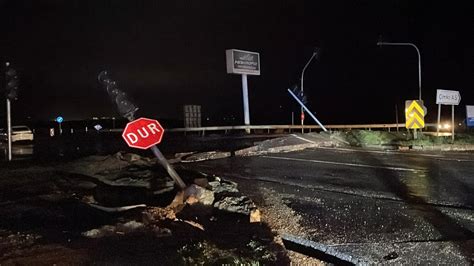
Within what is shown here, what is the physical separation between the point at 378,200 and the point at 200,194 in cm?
337

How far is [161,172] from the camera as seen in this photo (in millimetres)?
11109

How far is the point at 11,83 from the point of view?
16250mm

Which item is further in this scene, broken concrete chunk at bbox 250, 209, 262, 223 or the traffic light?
the traffic light

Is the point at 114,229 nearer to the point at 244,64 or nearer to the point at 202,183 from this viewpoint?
the point at 202,183

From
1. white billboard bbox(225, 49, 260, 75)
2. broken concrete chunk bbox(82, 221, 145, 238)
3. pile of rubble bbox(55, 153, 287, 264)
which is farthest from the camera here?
white billboard bbox(225, 49, 260, 75)

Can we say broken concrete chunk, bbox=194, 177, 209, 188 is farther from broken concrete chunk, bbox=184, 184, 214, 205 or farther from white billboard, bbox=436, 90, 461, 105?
white billboard, bbox=436, 90, 461, 105

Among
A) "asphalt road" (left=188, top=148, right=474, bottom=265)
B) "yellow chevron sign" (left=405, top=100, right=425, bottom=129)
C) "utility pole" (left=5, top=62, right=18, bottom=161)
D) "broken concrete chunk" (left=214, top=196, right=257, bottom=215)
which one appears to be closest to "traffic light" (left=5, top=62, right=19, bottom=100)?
"utility pole" (left=5, top=62, right=18, bottom=161)

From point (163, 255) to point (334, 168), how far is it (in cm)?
837

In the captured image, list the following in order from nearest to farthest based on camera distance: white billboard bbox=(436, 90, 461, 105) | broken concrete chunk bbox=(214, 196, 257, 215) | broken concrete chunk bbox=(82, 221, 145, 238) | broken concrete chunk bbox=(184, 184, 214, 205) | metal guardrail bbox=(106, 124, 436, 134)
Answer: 1. broken concrete chunk bbox=(82, 221, 145, 238)
2. broken concrete chunk bbox=(214, 196, 257, 215)
3. broken concrete chunk bbox=(184, 184, 214, 205)
4. white billboard bbox=(436, 90, 461, 105)
5. metal guardrail bbox=(106, 124, 436, 134)

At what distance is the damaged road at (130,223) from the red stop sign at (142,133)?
1.07m

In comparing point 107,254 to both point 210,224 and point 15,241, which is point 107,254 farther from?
point 210,224

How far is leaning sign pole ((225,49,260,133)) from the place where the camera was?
1267 inches

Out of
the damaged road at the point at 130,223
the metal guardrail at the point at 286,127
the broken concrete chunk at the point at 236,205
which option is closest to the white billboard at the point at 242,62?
the metal guardrail at the point at 286,127

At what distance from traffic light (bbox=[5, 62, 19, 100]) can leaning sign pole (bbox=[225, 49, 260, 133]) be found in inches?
702
